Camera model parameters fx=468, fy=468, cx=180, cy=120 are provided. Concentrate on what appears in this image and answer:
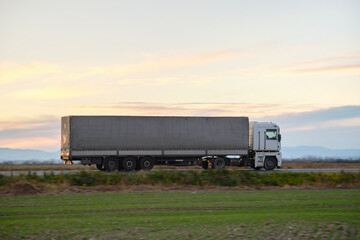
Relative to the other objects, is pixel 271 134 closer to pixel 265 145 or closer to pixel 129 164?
pixel 265 145

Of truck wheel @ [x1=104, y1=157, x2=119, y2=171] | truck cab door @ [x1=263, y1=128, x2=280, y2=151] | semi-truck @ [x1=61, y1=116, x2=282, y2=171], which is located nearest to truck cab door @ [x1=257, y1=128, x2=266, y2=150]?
semi-truck @ [x1=61, y1=116, x2=282, y2=171]

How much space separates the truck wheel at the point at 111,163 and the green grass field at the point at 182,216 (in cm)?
1478

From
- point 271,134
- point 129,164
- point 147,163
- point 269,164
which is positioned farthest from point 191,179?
point 271,134

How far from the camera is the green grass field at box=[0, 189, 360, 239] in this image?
11.7m

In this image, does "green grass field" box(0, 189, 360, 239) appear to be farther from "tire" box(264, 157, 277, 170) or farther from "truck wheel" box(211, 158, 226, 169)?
"tire" box(264, 157, 277, 170)

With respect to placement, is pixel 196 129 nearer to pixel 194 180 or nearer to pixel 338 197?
pixel 194 180

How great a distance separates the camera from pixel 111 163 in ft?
114

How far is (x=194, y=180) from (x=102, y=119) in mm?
13933

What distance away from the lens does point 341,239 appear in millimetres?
11148

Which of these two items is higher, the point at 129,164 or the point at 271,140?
the point at 271,140

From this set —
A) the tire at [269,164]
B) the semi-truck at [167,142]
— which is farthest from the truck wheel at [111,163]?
the tire at [269,164]

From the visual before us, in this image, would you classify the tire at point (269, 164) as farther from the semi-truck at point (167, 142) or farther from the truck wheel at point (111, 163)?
the truck wheel at point (111, 163)

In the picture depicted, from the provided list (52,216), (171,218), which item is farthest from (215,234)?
(52,216)

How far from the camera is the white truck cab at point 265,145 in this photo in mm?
37281
